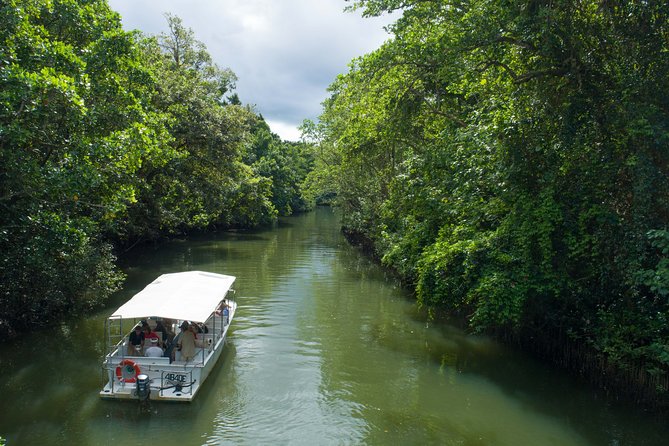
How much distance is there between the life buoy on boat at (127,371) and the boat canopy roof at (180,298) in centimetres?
111

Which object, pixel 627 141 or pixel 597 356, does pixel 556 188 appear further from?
pixel 597 356

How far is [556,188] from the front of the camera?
1245cm

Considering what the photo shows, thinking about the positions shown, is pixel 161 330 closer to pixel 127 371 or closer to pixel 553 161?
pixel 127 371

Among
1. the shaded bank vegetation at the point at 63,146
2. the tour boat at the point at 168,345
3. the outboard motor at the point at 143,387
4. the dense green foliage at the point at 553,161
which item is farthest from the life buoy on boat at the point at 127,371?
the dense green foliage at the point at 553,161

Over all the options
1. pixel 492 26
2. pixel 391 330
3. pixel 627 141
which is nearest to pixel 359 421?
pixel 391 330

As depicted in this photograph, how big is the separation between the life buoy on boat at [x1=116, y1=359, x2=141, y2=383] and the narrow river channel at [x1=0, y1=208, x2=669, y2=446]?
0.63 m

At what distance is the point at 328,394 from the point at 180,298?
16.0ft

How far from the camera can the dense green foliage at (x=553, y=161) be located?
1079 centimetres

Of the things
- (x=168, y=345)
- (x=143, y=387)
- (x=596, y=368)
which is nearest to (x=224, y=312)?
(x=168, y=345)

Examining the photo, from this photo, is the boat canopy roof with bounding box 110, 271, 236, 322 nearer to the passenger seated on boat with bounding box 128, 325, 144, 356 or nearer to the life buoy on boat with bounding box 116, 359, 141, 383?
the passenger seated on boat with bounding box 128, 325, 144, 356

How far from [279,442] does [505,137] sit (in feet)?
31.2

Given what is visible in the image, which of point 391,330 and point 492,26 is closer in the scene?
point 492,26

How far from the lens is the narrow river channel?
34.5ft

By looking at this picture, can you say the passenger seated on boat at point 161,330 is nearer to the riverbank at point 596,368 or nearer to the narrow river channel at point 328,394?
Result: the narrow river channel at point 328,394
